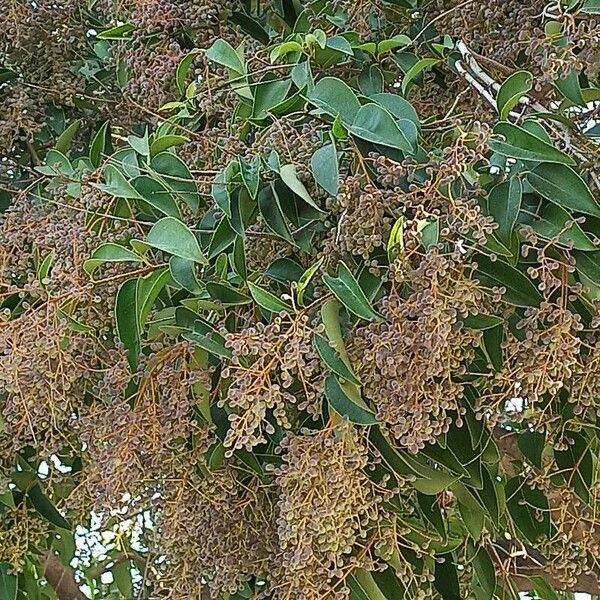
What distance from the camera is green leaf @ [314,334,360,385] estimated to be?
641mm

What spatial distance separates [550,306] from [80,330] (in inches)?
13.9

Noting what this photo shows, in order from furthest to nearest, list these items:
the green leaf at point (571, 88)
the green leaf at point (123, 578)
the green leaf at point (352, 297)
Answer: the green leaf at point (123, 578) → the green leaf at point (571, 88) → the green leaf at point (352, 297)

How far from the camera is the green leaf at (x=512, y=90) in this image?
68 cm

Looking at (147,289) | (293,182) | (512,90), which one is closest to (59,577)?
(147,289)

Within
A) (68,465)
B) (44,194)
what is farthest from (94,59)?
(68,465)

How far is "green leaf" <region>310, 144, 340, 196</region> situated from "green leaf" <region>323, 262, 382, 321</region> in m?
0.06

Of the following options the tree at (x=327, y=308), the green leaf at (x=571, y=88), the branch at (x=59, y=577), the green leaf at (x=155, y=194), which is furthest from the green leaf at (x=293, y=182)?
the branch at (x=59, y=577)

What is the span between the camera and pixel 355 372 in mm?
655

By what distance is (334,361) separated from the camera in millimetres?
645

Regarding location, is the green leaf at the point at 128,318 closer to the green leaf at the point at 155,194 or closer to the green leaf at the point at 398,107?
the green leaf at the point at 155,194

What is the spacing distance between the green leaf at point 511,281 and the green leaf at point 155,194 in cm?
24

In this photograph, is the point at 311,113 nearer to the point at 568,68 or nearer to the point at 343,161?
the point at 343,161

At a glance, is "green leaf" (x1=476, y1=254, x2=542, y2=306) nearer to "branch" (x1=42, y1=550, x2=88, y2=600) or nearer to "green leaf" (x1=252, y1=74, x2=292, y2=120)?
"green leaf" (x1=252, y1=74, x2=292, y2=120)

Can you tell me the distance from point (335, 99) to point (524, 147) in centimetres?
14
